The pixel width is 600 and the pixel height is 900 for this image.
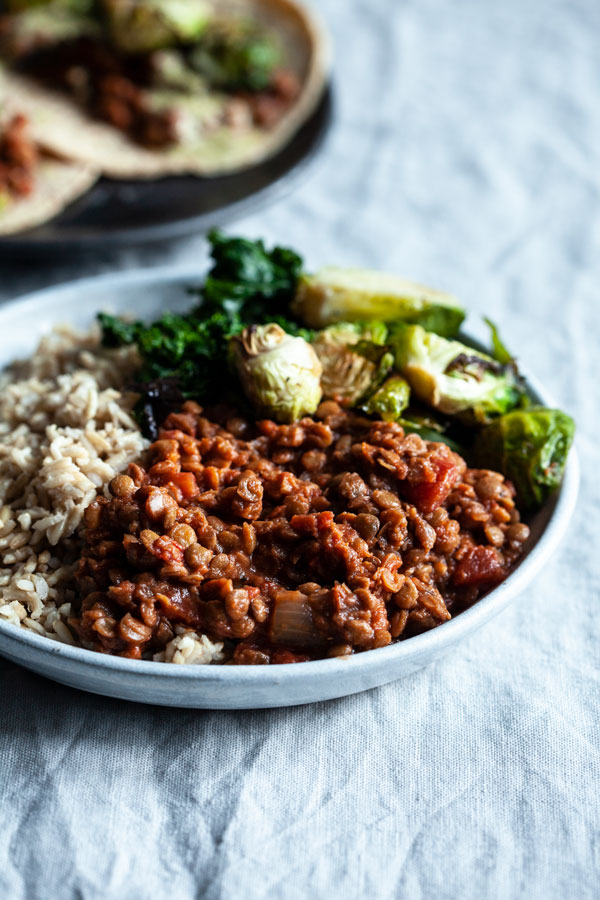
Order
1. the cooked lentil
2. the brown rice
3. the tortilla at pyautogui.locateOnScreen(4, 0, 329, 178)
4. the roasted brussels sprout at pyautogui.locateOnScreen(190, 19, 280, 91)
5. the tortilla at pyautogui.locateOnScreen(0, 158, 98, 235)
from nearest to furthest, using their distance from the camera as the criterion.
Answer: the cooked lentil → the brown rice → the tortilla at pyautogui.locateOnScreen(0, 158, 98, 235) → the tortilla at pyautogui.locateOnScreen(4, 0, 329, 178) → the roasted brussels sprout at pyautogui.locateOnScreen(190, 19, 280, 91)

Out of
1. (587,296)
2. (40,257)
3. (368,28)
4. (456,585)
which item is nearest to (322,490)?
(456,585)

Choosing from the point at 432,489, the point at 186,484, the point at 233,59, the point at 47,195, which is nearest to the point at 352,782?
the point at 432,489

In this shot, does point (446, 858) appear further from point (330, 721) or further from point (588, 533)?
point (588, 533)

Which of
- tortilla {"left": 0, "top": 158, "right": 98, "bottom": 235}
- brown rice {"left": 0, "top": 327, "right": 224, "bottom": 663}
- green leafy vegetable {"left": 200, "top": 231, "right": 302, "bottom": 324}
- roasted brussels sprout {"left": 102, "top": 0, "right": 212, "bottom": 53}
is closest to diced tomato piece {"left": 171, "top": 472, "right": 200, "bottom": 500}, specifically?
brown rice {"left": 0, "top": 327, "right": 224, "bottom": 663}

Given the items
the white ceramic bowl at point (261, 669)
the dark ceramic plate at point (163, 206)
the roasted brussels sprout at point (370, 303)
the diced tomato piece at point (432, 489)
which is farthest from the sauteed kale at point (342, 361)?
the dark ceramic plate at point (163, 206)

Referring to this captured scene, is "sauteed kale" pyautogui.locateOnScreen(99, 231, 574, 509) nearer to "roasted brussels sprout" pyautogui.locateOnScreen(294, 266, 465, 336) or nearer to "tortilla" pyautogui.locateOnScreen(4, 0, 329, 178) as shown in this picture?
"roasted brussels sprout" pyautogui.locateOnScreen(294, 266, 465, 336)

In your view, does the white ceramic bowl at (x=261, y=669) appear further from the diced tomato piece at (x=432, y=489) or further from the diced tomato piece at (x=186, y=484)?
the diced tomato piece at (x=186, y=484)

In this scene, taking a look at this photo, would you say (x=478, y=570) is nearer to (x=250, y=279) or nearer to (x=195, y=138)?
(x=250, y=279)
